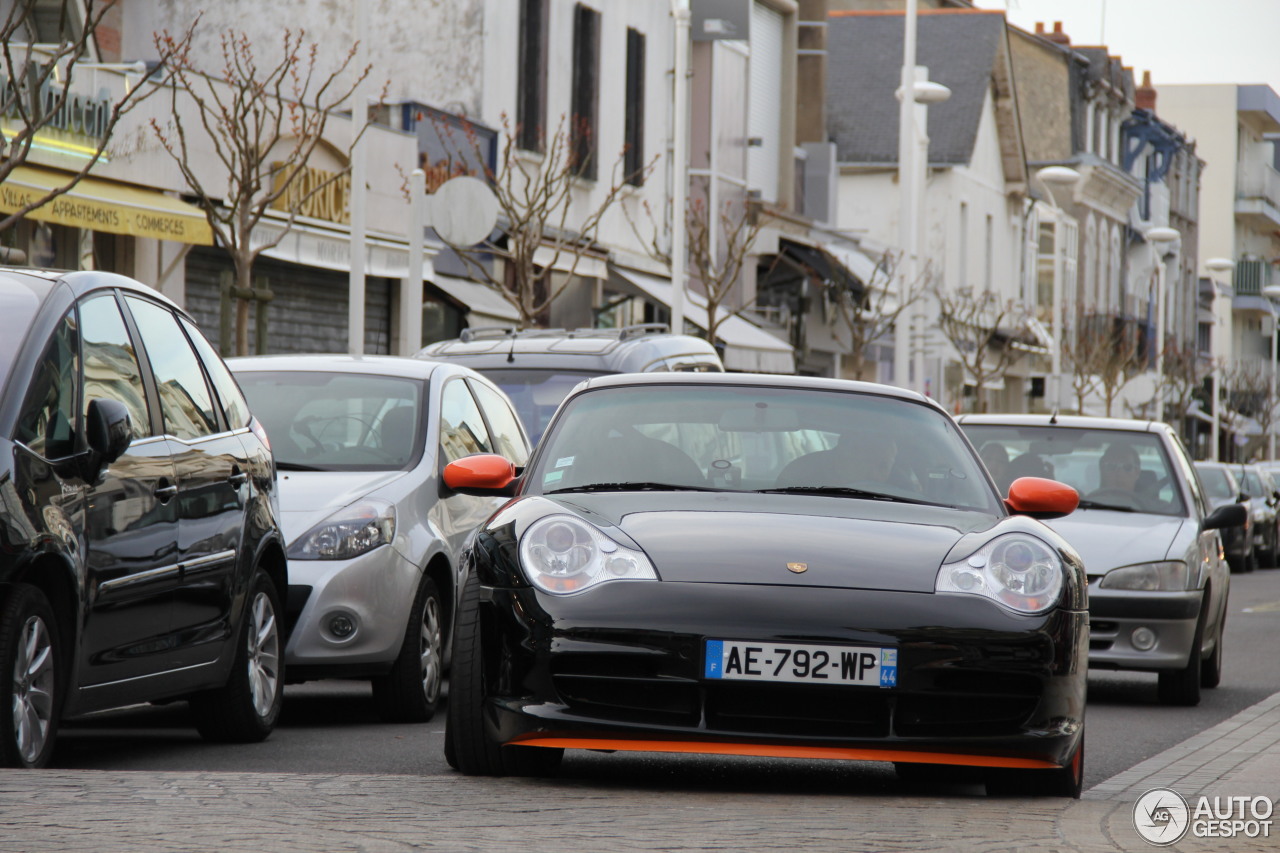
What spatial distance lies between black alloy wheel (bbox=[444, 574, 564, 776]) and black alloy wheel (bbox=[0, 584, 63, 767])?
1179 mm

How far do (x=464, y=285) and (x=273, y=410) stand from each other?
19.3 metres

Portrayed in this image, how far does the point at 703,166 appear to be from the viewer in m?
39.8

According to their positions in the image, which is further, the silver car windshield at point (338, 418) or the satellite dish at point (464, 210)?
the satellite dish at point (464, 210)

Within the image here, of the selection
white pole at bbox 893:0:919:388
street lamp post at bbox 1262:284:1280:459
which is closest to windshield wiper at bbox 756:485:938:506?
white pole at bbox 893:0:919:388

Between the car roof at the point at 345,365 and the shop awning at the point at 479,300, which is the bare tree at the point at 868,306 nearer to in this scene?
the shop awning at the point at 479,300

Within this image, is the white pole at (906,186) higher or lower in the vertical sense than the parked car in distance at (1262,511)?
higher

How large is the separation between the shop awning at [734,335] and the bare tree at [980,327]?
513 inches

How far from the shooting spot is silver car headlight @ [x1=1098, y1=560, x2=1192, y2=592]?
1244cm

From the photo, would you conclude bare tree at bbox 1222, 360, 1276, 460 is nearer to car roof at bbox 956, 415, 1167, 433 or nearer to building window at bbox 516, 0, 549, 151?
building window at bbox 516, 0, 549, 151

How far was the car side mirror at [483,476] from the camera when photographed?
7832 mm

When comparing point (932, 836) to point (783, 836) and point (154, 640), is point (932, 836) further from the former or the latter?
point (154, 640)

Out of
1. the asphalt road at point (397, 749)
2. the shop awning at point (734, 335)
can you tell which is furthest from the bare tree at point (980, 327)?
the asphalt road at point (397, 749)

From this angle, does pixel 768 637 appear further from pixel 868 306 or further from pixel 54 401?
pixel 868 306

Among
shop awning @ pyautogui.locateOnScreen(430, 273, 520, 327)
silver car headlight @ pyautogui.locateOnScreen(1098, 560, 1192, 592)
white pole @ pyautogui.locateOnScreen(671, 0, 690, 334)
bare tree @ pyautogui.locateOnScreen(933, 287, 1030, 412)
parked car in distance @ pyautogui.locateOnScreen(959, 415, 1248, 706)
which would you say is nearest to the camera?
parked car in distance @ pyautogui.locateOnScreen(959, 415, 1248, 706)
